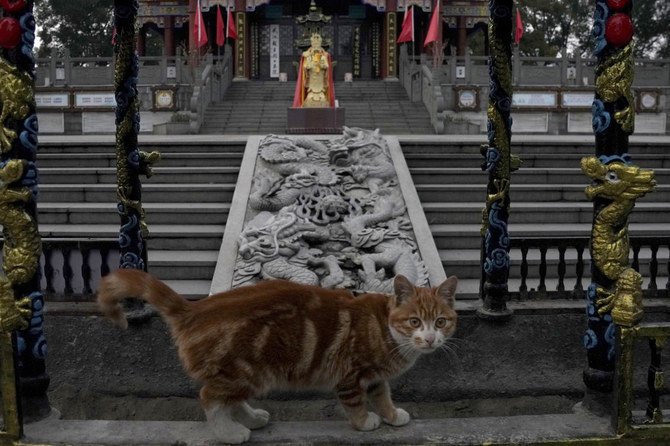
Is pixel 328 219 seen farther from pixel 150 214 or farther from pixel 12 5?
pixel 12 5

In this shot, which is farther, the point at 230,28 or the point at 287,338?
the point at 230,28

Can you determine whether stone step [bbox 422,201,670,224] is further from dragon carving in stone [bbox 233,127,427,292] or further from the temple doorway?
the temple doorway

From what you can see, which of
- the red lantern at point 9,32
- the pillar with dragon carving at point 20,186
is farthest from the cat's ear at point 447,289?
the red lantern at point 9,32

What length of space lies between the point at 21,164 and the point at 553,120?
21061 mm

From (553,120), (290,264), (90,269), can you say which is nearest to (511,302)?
(290,264)

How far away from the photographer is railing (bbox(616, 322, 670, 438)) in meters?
3.31

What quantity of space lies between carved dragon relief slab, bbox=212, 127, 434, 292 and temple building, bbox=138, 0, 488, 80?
62.2 feet

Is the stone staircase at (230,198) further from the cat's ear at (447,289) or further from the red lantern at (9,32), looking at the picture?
the red lantern at (9,32)

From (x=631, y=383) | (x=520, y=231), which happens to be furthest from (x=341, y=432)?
(x=520, y=231)

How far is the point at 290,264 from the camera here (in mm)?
6957

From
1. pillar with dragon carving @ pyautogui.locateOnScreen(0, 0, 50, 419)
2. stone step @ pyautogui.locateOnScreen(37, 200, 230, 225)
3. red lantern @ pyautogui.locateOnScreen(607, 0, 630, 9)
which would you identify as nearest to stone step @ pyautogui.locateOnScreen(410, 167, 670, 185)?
stone step @ pyautogui.locateOnScreen(37, 200, 230, 225)

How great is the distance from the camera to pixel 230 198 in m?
9.40

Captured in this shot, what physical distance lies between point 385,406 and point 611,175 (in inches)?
68.8

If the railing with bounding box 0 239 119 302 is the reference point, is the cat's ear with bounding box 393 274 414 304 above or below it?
above
